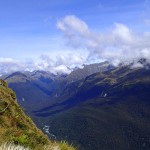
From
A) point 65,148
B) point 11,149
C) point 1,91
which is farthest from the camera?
point 1,91

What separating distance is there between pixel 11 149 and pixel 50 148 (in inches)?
191

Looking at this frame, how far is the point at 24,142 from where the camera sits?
19922 mm

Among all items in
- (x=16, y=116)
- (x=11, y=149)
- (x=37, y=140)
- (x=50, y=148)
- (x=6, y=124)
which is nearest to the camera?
(x=11, y=149)

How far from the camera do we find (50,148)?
1977 centimetres

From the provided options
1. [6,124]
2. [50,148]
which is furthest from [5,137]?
[6,124]

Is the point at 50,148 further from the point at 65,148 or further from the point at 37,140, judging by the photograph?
the point at 37,140

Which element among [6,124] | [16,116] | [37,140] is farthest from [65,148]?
[16,116]

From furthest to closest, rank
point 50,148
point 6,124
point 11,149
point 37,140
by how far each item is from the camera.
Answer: point 6,124 → point 37,140 → point 50,148 → point 11,149

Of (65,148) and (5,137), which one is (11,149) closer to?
(5,137)

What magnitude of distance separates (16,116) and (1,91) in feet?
28.5

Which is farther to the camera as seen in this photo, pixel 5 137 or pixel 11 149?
pixel 5 137

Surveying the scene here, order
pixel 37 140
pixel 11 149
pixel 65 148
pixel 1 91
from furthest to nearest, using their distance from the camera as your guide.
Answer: pixel 1 91, pixel 37 140, pixel 65 148, pixel 11 149

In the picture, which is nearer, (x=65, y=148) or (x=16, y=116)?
(x=65, y=148)

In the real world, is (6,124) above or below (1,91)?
below
